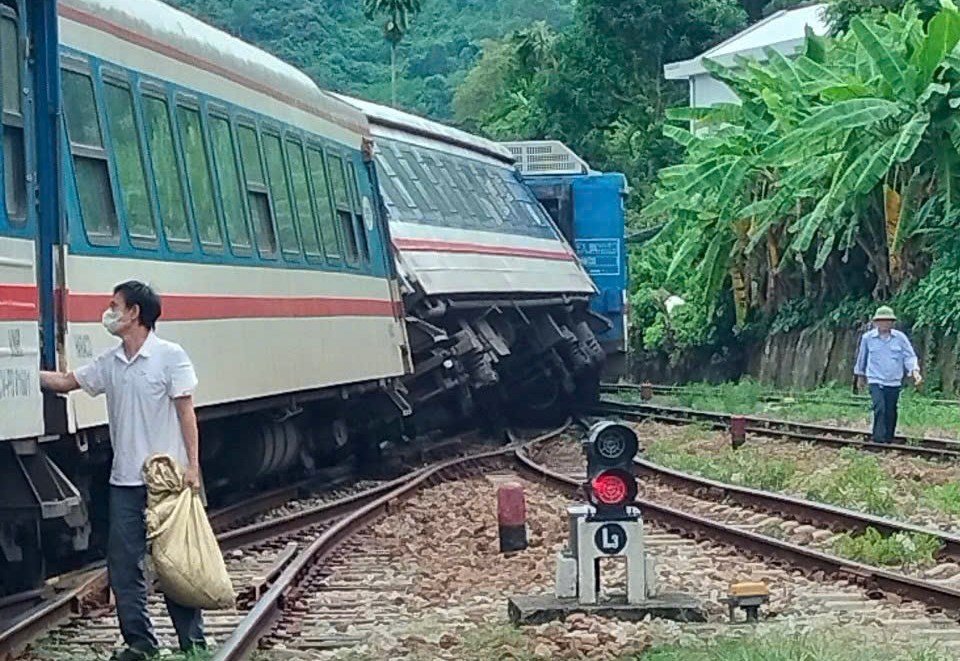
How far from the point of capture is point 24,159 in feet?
26.8

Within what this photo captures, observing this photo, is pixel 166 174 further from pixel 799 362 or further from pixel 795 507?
pixel 799 362

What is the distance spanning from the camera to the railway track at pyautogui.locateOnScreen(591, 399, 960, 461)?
17953mm

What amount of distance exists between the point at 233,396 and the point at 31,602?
126 inches

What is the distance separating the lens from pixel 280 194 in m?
13.7

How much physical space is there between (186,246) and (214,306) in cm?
59

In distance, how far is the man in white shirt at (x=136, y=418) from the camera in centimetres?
755

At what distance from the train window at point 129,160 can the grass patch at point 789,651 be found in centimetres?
417

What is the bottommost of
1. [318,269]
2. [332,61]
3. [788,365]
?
[788,365]

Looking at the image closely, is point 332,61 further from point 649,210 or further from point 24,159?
point 24,159

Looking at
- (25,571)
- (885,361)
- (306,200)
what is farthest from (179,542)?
(885,361)

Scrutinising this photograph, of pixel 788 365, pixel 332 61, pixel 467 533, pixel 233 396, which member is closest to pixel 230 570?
pixel 233 396

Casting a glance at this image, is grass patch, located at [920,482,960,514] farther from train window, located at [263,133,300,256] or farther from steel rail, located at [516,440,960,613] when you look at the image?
train window, located at [263,133,300,256]

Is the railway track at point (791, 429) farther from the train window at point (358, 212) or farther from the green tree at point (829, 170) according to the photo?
the train window at point (358, 212)

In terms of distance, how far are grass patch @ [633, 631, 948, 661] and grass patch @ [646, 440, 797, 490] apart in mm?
7929
